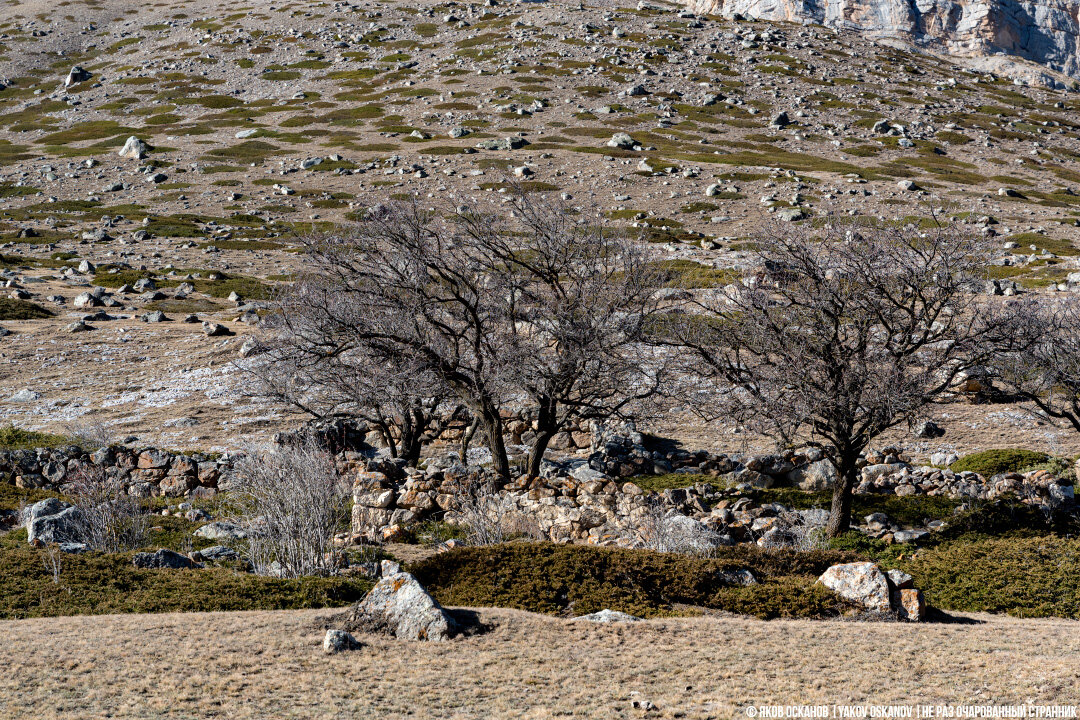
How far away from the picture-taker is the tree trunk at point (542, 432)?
20.5 m

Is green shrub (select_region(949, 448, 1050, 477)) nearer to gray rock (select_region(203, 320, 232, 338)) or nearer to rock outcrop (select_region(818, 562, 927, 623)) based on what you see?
rock outcrop (select_region(818, 562, 927, 623))

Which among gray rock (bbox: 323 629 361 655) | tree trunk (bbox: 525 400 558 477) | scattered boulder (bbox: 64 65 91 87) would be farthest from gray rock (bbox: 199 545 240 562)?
scattered boulder (bbox: 64 65 91 87)

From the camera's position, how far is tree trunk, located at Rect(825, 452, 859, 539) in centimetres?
1744

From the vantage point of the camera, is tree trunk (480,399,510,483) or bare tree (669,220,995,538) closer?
bare tree (669,220,995,538)

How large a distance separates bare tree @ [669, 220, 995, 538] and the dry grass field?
249 inches

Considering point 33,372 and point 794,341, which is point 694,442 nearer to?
point 794,341

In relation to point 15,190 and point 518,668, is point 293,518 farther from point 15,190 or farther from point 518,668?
point 15,190

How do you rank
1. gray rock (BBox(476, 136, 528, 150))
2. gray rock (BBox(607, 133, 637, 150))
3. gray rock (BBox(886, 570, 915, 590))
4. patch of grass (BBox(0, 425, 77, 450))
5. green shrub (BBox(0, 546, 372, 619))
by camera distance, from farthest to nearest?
1. gray rock (BBox(607, 133, 637, 150))
2. gray rock (BBox(476, 136, 528, 150))
3. patch of grass (BBox(0, 425, 77, 450))
4. green shrub (BBox(0, 546, 372, 619))
5. gray rock (BBox(886, 570, 915, 590))

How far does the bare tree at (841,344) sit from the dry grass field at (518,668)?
6318 mm

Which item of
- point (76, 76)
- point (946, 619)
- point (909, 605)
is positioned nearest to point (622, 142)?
point (946, 619)

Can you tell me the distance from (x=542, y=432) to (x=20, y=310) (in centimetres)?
3223

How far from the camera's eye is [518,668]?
8820mm

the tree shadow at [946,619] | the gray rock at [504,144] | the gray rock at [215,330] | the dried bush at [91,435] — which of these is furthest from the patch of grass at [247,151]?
the tree shadow at [946,619]

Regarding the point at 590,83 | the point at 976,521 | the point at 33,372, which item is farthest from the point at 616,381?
the point at 590,83
